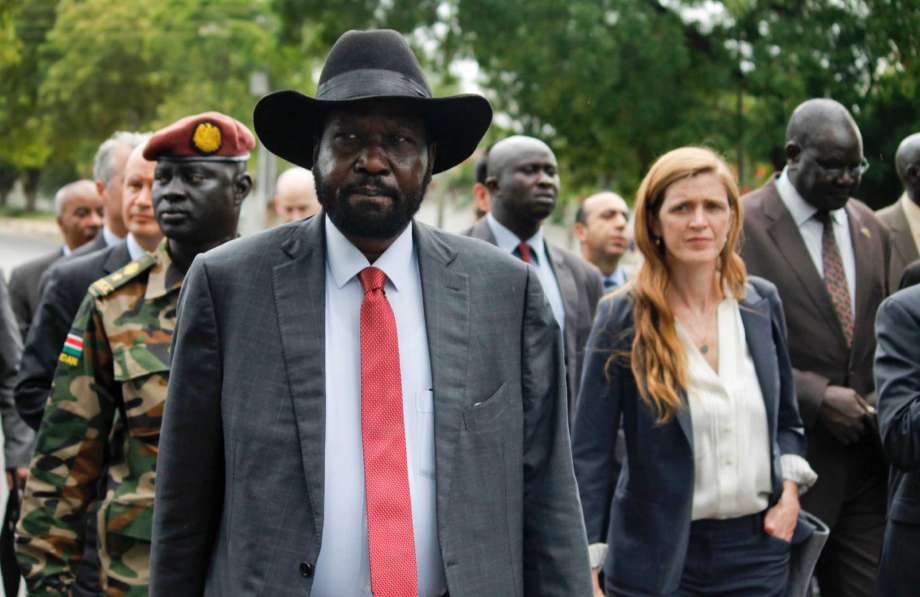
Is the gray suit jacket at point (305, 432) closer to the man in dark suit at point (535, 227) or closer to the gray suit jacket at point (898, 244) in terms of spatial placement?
the gray suit jacket at point (898, 244)

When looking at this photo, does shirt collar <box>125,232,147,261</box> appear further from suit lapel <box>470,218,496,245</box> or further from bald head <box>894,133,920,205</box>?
bald head <box>894,133,920,205</box>

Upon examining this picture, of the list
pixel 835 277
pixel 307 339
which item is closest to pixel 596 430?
pixel 835 277

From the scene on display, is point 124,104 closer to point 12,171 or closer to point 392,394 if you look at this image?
point 12,171

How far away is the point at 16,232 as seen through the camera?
57031 mm

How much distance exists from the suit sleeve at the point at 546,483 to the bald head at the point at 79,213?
642cm

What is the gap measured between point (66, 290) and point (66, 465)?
1.19 meters

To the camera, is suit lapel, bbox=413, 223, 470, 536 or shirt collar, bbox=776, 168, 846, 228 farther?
shirt collar, bbox=776, 168, 846, 228

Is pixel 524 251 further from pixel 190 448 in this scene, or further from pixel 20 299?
pixel 190 448

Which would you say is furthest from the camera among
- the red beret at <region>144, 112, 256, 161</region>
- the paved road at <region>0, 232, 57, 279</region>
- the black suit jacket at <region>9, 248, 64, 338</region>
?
the paved road at <region>0, 232, 57, 279</region>

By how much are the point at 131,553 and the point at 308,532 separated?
1.49m

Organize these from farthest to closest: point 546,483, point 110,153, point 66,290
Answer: point 110,153 < point 66,290 < point 546,483

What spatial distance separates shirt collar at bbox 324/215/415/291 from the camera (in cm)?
293

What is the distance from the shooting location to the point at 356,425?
9.21 ft

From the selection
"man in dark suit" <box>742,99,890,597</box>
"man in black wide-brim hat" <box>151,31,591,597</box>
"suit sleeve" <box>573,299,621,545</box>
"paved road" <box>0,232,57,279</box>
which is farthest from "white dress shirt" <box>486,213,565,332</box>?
"paved road" <box>0,232,57,279</box>
